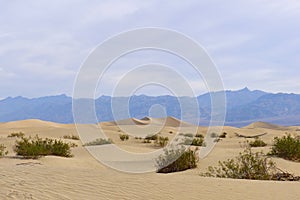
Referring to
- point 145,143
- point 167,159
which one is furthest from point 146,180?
point 145,143

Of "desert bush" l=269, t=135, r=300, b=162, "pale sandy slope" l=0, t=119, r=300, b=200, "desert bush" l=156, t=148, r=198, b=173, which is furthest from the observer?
"desert bush" l=269, t=135, r=300, b=162

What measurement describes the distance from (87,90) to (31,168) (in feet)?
8.12

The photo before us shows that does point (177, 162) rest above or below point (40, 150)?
below

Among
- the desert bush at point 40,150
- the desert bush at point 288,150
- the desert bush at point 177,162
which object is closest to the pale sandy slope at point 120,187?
the desert bush at point 177,162

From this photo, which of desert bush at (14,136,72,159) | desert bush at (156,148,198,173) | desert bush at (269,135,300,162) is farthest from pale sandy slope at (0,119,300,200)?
desert bush at (269,135,300,162)

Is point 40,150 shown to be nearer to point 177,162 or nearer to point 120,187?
point 177,162

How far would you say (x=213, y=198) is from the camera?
634 centimetres

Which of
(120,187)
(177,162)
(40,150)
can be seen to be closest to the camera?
(120,187)

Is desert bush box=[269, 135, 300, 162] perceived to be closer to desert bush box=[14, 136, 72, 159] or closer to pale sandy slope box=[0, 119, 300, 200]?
pale sandy slope box=[0, 119, 300, 200]

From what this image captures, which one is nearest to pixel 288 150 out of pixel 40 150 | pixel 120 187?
pixel 40 150

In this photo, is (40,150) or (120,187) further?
(40,150)

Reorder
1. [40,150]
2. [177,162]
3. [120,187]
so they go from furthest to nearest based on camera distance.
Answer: [40,150] → [177,162] → [120,187]

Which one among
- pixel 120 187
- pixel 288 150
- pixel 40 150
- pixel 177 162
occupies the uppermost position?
pixel 288 150

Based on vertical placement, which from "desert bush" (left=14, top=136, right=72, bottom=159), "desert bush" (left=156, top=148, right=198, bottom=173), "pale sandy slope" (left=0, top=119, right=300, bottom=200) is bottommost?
"pale sandy slope" (left=0, top=119, right=300, bottom=200)
